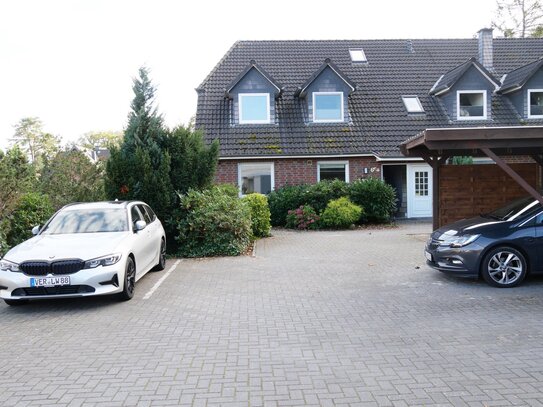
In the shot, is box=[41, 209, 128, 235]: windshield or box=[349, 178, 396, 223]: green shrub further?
box=[349, 178, 396, 223]: green shrub

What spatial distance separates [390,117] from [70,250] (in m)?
17.1

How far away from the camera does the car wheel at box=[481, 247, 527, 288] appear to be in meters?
8.31

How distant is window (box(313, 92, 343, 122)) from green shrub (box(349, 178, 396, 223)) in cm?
427

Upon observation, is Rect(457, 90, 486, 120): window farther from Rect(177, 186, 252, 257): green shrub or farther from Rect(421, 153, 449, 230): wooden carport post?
Rect(177, 186, 252, 257): green shrub

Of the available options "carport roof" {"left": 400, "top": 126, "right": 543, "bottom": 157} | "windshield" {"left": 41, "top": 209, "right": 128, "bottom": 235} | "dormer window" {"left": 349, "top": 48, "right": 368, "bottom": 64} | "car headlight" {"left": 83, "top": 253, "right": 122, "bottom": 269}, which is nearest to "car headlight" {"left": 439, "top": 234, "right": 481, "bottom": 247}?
"carport roof" {"left": 400, "top": 126, "right": 543, "bottom": 157}

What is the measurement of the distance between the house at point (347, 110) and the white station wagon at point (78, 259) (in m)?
11.4

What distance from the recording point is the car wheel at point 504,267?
8.31 metres

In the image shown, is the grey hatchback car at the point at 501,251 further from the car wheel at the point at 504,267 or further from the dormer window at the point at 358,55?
the dormer window at the point at 358,55

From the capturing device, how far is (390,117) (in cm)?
2177

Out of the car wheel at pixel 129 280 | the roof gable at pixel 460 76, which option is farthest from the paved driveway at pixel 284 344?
the roof gable at pixel 460 76

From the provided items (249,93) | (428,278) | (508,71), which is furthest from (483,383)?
(508,71)

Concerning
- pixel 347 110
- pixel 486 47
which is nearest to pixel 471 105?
pixel 486 47

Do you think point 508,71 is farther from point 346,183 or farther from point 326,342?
point 326,342

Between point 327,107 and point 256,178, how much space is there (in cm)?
454
